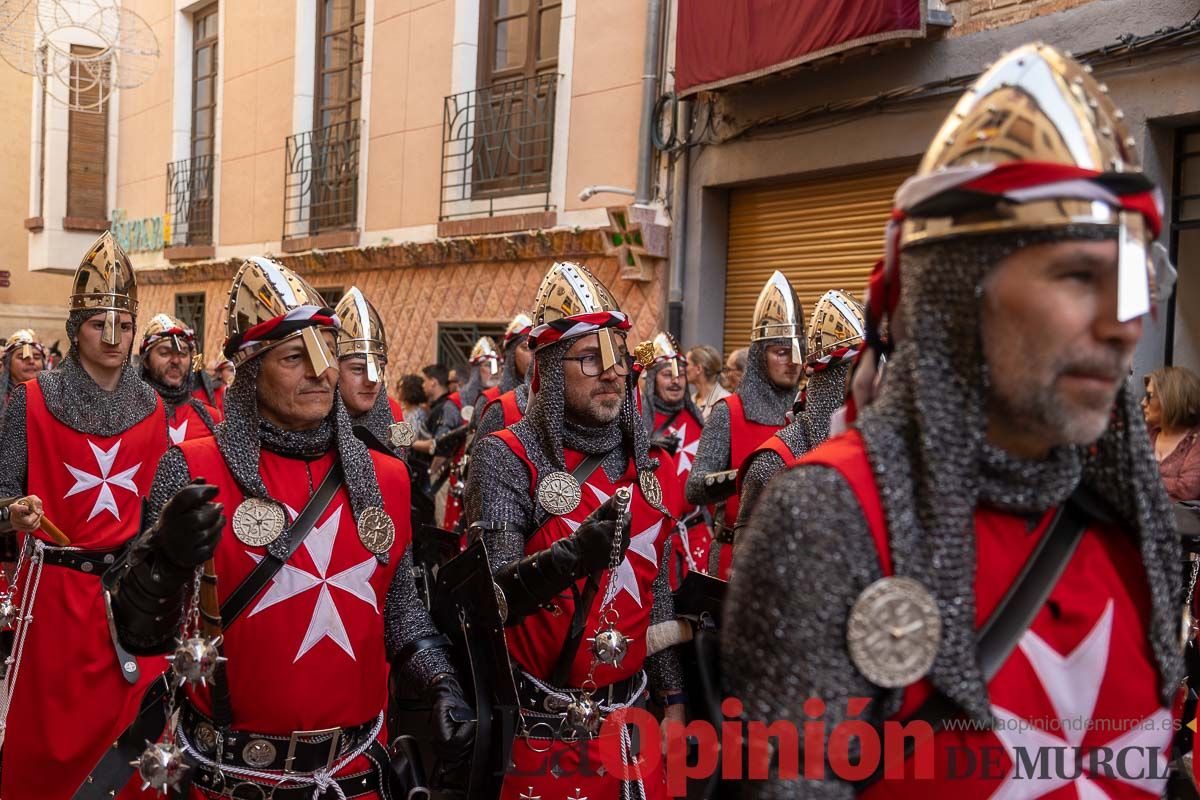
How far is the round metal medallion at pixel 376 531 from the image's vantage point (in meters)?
3.37

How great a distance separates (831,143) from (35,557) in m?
7.21

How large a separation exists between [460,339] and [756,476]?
10.5 meters

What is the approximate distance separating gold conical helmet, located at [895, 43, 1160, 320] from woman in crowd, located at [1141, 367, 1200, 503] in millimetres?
4825

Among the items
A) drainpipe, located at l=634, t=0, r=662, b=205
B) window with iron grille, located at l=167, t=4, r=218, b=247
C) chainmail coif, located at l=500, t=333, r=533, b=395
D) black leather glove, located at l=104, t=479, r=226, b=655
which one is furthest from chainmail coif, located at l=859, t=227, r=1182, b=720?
window with iron grille, located at l=167, t=4, r=218, b=247

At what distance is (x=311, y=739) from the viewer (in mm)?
3180


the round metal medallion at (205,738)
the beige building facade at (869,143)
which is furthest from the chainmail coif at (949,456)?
the beige building facade at (869,143)

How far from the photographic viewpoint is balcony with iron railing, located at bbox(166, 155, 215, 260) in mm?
21062

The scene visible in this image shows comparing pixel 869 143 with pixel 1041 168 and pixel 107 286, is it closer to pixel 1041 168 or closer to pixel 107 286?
pixel 107 286

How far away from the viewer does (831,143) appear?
33.7 feet

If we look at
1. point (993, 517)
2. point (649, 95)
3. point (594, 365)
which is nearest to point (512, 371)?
point (649, 95)

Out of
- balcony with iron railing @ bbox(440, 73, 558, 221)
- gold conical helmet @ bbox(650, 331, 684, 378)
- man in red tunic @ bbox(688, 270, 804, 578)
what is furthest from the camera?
balcony with iron railing @ bbox(440, 73, 558, 221)

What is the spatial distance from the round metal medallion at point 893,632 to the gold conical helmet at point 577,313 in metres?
2.67

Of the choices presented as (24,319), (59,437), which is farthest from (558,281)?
(24,319)

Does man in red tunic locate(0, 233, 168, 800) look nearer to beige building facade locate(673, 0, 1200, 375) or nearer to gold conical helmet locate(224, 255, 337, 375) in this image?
gold conical helmet locate(224, 255, 337, 375)
